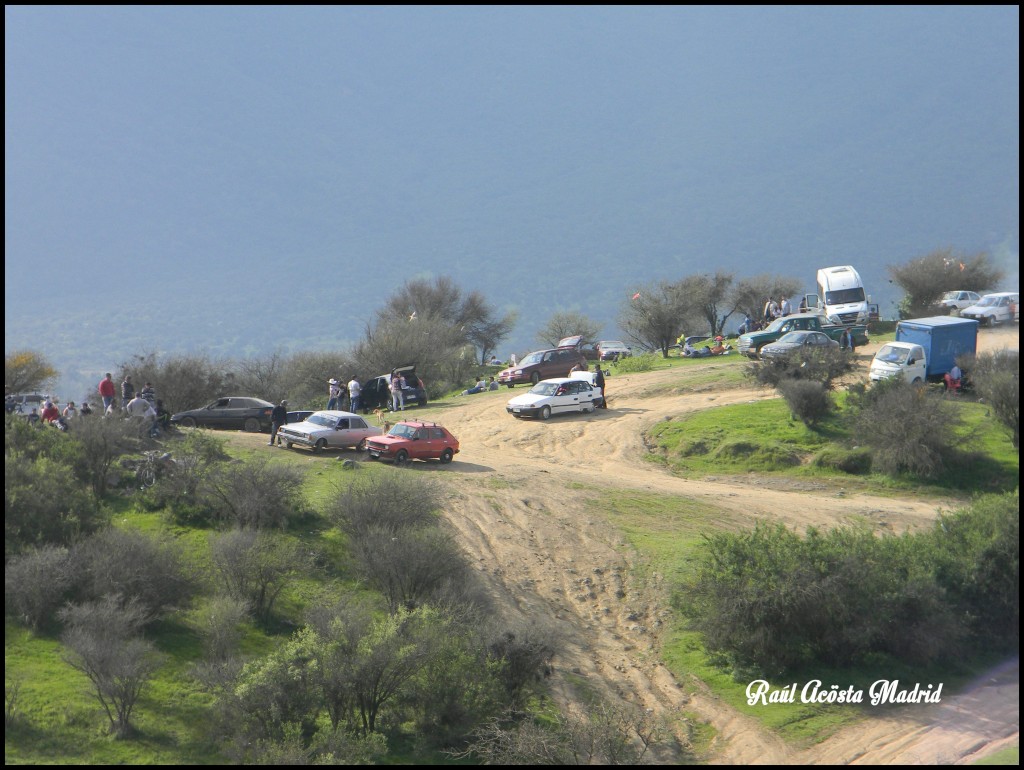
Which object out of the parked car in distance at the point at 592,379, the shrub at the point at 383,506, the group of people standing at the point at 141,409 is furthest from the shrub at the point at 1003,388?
the group of people standing at the point at 141,409

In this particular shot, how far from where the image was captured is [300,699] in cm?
1452

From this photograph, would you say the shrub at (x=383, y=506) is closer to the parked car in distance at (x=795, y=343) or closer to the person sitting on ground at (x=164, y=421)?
the person sitting on ground at (x=164, y=421)

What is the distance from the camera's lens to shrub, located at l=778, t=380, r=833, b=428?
101ft

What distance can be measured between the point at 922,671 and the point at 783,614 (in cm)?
250

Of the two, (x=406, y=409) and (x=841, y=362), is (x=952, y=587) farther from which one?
(x=406, y=409)

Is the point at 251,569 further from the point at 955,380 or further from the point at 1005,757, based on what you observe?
the point at 955,380

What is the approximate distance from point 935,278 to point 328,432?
41.6 m

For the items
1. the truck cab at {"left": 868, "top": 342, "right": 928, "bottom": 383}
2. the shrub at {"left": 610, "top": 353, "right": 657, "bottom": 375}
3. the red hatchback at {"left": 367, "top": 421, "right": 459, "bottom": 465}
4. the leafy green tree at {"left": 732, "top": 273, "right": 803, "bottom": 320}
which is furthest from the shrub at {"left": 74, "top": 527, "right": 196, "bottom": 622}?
the leafy green tree at {"left": 732, "top": 273, "right": 803, "bottom": 320}

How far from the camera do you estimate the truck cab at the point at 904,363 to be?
109ft

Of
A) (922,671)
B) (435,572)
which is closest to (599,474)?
(435,572)

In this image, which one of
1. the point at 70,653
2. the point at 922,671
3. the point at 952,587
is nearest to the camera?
the point at 70,653

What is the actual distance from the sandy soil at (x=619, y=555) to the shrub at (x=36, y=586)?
8004mm

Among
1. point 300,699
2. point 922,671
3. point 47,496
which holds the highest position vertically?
point 47,496

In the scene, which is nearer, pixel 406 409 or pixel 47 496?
pixel 47 496
